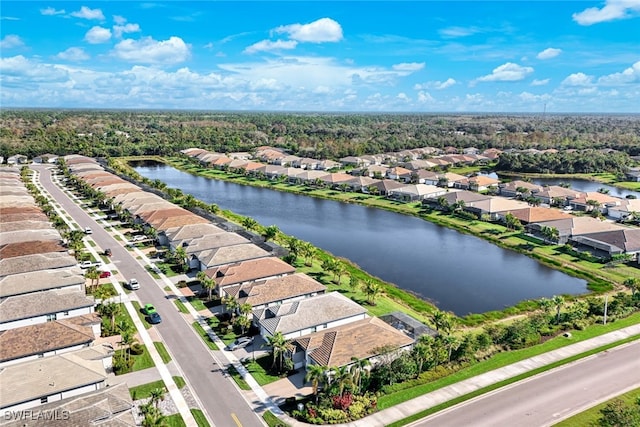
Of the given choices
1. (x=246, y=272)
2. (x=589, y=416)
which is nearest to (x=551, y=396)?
(x=589, y=416)

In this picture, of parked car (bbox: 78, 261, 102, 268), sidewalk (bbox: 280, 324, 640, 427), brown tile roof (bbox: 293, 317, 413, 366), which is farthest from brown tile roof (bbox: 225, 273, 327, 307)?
parked car (bbox: 78, 261, 102, 268)

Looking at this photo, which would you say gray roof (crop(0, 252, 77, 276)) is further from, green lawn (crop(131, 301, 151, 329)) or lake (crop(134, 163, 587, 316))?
lake (crop(134, 163, 587, 316))

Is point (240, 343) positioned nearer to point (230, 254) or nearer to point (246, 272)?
point (246, 272)

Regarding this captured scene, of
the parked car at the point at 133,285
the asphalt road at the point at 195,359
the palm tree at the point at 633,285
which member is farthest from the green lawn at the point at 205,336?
the palm tree at the point at 633,285

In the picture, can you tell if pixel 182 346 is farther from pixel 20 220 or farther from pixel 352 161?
pixel 352 161

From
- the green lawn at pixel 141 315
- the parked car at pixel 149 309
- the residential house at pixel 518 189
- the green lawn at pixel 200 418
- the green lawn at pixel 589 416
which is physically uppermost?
the residential house at pixel 518 189

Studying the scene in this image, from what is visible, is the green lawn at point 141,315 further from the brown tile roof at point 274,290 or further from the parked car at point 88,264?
the parked car at point 88,264
